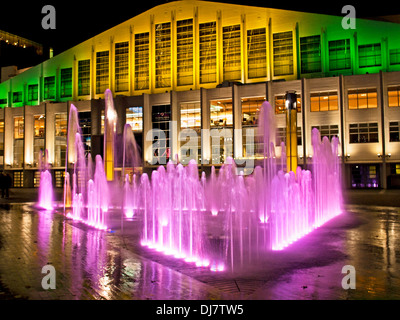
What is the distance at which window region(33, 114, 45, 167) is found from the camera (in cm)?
5012

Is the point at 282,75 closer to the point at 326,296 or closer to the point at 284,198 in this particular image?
the point at 284,198

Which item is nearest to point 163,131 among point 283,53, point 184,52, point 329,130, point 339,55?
point 184,52

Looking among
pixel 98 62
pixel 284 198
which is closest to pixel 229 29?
pixel 98 62

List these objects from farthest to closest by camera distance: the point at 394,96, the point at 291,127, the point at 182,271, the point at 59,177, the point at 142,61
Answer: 1. the point at 59,177
2. the point at 142,61
3. the point at 394,96
4. the point at 291,127
5. the point at 182,271

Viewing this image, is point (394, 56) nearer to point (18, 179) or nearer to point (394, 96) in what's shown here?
point (394, 96)

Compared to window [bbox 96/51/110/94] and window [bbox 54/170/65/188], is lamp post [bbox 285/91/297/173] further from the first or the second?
window [bbox 54/170/65/188]

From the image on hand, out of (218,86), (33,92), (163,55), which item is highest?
(163,55)

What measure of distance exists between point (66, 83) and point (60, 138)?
Result: 29.9ft

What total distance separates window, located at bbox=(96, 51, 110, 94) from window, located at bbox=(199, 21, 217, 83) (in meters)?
14.2

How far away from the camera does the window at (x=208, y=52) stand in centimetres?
4588

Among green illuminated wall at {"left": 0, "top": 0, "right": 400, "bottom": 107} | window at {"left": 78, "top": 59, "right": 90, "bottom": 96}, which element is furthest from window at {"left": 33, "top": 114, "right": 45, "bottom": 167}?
window at {"left": 78, "top": 59, "right": 90, "bottom": 96}

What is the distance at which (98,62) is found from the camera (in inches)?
2018

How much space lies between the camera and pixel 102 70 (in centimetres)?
5109
